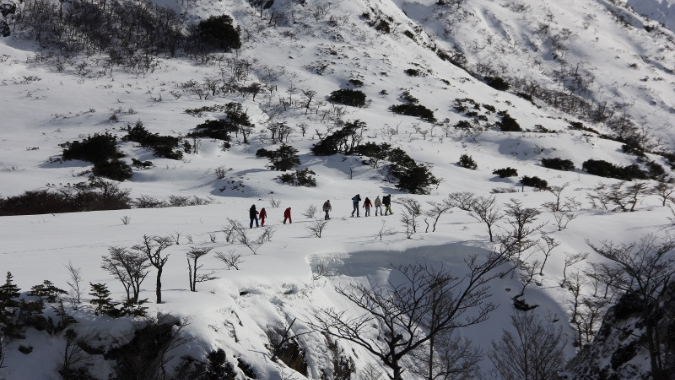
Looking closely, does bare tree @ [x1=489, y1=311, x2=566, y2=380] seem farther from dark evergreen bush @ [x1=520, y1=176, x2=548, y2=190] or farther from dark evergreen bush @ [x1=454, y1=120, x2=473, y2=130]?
dark evergreen bush @ [x1=454, y1=120, x2=473, y2=130]

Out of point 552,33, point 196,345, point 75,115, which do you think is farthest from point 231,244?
point 552,33

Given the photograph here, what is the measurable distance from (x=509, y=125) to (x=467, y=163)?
15.4 m

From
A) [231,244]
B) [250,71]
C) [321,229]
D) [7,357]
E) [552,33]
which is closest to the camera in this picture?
[7,357]

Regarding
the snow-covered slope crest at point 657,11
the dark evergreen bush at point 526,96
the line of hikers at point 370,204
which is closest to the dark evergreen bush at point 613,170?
the line of hikers at point 370,204

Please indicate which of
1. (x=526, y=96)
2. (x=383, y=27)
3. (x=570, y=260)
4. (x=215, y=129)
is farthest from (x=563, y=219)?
(x=383, y=27)

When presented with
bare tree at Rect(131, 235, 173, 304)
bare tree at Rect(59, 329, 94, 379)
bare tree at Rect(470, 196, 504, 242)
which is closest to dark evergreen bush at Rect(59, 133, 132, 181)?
bare tree at Rect(131, 235, 173, 304)

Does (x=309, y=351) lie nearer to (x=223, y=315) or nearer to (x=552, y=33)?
(x=223, y=315)

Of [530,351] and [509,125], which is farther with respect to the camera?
[509,125]

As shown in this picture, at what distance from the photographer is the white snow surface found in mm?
9352

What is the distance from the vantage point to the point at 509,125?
44.1 metres

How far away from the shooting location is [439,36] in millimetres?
72938

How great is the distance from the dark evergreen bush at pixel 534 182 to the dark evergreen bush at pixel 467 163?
4055 millimetres

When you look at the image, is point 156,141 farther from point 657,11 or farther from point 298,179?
point 657,11

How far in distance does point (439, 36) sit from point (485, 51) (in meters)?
9.07
